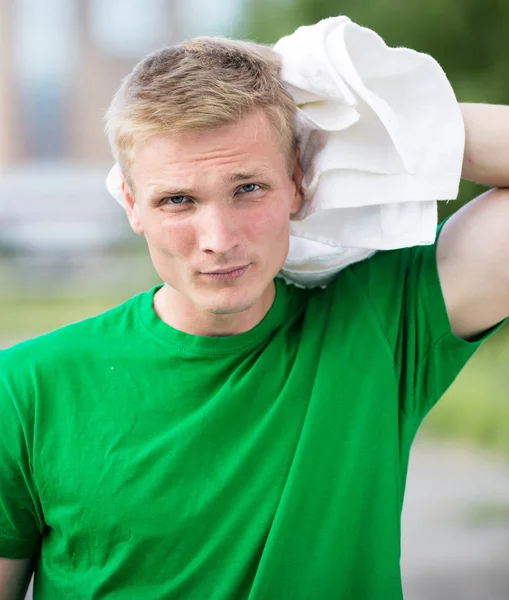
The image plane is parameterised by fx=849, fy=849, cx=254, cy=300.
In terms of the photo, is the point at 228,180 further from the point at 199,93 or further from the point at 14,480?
the point at 14,480

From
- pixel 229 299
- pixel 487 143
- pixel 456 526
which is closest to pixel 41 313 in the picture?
pixel 456 526

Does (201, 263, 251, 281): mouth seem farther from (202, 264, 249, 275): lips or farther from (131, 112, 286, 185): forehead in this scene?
(131, 112, 286, 185): forehead

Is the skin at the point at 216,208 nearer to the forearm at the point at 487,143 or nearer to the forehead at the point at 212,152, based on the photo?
the forehead at the point at 212,152

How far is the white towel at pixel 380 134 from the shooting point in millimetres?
1773

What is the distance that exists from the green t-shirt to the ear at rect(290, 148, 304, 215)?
23cm

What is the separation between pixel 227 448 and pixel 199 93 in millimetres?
761

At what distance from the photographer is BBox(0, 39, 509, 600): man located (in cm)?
177

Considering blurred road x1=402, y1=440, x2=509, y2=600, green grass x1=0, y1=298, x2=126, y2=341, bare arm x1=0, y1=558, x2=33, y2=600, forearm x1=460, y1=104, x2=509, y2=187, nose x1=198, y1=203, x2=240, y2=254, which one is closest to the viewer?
nose x1=198, y1=203, x2=240, y2=254

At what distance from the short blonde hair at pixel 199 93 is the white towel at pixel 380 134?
0.17 ft

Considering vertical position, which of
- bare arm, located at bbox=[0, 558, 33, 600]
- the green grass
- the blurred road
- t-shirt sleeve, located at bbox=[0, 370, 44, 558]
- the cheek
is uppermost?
the cheek

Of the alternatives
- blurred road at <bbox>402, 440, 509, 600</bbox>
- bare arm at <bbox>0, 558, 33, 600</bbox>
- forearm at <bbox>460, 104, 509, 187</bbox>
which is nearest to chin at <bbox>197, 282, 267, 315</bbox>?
forearm at <bbox>460, 104, 509, 187</bbox>

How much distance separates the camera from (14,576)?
1.97m

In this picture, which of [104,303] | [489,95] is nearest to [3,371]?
[489,95]

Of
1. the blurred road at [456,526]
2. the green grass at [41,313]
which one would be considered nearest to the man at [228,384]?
the blurred road at [456,526]
